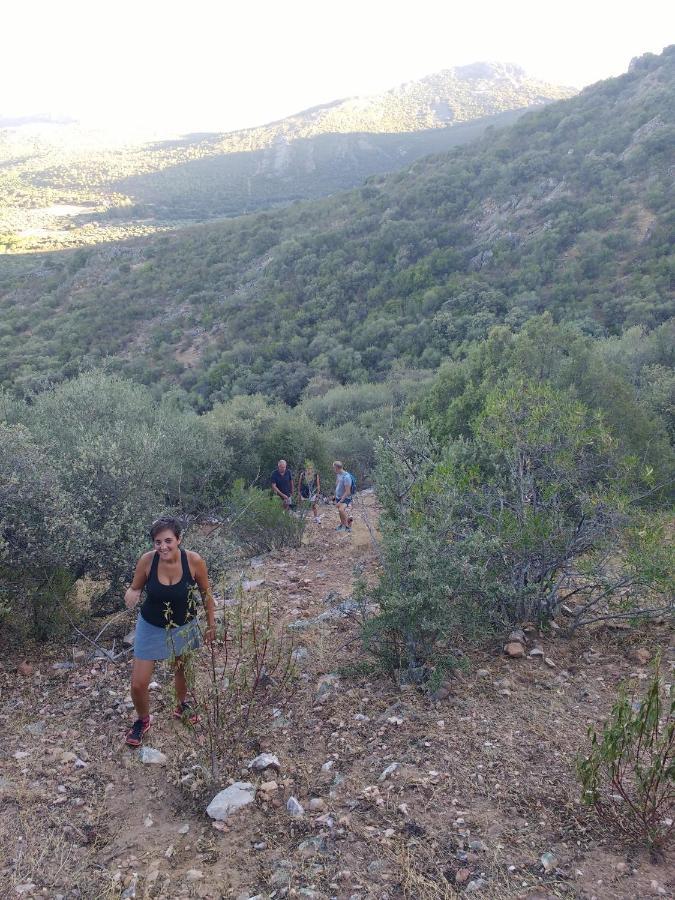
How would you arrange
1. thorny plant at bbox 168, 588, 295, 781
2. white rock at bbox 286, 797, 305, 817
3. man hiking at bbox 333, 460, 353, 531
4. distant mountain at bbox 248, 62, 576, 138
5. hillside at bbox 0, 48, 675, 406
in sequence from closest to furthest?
white rock at bbox 286, 797, 305, 817 < thorny plant at bbox 168, 588, 295, 781 < man hiking at bbox 333, 460, 353, 531 < hillside at bbox 0, 48, 675, 406 < distant mountain at bbox 248, 62, 576, 138

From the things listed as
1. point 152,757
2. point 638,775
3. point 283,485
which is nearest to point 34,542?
point 152,757

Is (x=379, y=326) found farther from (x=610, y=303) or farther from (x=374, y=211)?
(x=374, y=211)

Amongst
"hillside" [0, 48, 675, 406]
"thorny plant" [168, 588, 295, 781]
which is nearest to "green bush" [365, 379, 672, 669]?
"thorny plant" [168, 588, 295, 781]

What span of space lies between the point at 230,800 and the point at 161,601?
1.08 meters

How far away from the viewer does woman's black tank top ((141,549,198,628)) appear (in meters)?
3.28

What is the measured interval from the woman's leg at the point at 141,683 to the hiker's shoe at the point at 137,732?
1.2 inches

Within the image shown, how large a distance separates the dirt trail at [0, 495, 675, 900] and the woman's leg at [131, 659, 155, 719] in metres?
0.20

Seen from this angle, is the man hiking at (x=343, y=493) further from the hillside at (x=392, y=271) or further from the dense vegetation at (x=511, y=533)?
the hillside at (x=392, y=271)

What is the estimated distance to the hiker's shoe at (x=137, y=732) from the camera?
3342mm

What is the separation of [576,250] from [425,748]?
2679cm

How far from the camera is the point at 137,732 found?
3.38 meters

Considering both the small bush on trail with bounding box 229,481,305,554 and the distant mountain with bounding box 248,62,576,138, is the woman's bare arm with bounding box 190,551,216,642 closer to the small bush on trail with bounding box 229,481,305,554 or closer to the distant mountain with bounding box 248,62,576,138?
the small bush on trail with bounding box 229,481,305,554

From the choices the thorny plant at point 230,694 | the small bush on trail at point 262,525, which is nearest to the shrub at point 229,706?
the thorny plant at point 230,694

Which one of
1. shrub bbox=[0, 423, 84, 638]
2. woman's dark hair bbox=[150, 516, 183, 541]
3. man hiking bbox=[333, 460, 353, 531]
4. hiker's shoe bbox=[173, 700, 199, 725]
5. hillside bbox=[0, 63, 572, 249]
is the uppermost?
hillside bbox=[0, 63, 572, 249]
